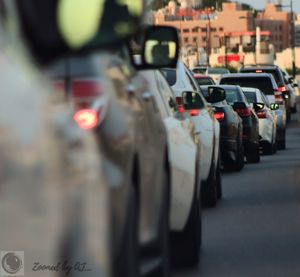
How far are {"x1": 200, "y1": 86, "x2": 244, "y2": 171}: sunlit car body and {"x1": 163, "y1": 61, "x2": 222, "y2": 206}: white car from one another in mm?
4215

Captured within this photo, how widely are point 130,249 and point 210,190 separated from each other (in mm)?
9051

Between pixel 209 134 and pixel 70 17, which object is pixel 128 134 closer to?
pixel 70 17

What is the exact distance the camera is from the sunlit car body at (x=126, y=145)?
5.16m

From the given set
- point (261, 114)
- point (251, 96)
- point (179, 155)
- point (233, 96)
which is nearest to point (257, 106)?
point (261, 114)

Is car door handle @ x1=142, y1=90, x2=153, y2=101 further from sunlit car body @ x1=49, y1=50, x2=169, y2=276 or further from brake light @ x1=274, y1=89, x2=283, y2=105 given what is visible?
brake light @ x1=274, y1=89, x2=283, y2=105

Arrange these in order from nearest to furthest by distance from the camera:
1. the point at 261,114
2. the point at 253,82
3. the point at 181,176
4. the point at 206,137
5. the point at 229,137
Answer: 1. the point at 181,176
2. the point at 206,137
3. the point at 229,137
4. the point at 261,114
5. the point at 253,82

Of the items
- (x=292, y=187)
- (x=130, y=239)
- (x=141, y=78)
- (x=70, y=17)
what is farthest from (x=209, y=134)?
(x=70, y=17)

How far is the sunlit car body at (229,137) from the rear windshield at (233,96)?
361 centimetres

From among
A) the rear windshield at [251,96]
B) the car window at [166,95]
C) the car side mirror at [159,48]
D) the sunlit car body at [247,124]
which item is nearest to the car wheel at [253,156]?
the sunlit car body at [247,124]

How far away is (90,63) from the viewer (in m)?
5.29

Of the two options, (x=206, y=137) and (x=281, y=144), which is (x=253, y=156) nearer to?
Answer: (x=281, y=144)

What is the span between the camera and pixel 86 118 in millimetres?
5117

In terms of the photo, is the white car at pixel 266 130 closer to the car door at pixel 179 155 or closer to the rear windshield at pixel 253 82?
the rear windshield at pixel 253 82

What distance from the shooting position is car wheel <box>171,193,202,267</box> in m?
9.94
